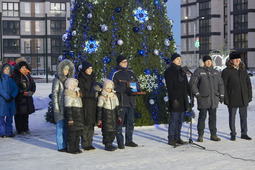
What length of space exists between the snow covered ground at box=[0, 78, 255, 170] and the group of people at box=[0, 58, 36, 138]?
377 millimetres

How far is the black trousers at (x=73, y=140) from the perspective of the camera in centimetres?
808

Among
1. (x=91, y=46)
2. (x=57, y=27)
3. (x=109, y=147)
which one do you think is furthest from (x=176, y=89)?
(x=57, y=27)

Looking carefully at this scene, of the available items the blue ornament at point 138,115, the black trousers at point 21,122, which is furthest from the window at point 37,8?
the black trousers at point 21,122

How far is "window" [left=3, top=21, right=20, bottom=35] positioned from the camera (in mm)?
67938

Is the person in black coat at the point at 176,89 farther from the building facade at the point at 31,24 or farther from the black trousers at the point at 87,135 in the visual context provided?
the building facade at the point at 31,24

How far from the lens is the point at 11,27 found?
2692 inches

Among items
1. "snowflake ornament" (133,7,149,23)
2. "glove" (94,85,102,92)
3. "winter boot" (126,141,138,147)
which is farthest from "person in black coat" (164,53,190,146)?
"snowflake ornament" (133,7,149,23)

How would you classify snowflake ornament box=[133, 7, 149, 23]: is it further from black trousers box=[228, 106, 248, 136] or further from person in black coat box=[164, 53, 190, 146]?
black trousers box=[228, 106, 248, 136]

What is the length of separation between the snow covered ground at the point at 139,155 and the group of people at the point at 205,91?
0.40 metres

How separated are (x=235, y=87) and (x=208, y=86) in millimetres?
671

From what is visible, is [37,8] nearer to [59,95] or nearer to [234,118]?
[234,118]

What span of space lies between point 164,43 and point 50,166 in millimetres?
5528

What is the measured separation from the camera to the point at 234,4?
73.0 metres

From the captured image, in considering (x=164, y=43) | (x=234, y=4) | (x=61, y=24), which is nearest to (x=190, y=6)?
(x=234, y=4)
